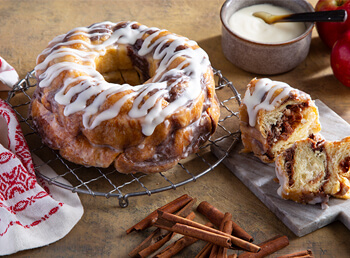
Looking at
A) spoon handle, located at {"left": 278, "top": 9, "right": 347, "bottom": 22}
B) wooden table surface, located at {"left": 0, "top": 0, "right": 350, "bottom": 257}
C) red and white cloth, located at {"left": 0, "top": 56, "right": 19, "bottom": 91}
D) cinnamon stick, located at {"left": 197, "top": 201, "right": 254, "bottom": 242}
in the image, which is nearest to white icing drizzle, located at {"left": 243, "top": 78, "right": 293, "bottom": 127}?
wooden table surface, located at {"left": 0, "top": 0, "right": 350, "bottom": 257}

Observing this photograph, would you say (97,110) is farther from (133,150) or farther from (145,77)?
(145,77)

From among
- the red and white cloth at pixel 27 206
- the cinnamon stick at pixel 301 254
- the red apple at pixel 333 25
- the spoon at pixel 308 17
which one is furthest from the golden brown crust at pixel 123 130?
the red apple at pixel 333 25

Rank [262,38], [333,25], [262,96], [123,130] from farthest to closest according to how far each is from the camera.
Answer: [333,25], [262,38], [262,96], [123,130]

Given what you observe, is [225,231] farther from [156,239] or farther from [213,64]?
[213,64]

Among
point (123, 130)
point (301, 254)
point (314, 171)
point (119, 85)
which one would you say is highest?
point (119, 85)

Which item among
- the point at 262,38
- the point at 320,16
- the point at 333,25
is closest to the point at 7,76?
the point at 262,38

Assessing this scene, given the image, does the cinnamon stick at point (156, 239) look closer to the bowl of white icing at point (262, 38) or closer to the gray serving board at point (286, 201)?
the gray serving board at point (286, 201)
